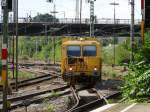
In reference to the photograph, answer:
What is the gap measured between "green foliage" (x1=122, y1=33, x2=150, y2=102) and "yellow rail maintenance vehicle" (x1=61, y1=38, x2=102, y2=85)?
44.3ft

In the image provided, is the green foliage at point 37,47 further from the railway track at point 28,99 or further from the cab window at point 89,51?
the railway track at point 28,99

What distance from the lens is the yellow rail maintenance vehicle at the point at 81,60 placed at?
114ft

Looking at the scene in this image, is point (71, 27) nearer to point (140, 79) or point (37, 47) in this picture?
point (37, 47)

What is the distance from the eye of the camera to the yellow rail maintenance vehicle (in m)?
34.8

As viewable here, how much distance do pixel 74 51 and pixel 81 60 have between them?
27.0 inches

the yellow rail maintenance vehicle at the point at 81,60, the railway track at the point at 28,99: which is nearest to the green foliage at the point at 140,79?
the railway track at the point at 28,99

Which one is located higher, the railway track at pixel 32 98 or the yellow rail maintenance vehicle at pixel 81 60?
the yellow rail maintenance vehicle at pixel 81 60

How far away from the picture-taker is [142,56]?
20.3m

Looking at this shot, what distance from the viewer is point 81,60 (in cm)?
3503

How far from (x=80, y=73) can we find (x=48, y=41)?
7688 centimetres

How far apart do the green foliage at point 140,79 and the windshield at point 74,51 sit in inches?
534

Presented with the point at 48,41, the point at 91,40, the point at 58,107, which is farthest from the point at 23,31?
the point at 58,107

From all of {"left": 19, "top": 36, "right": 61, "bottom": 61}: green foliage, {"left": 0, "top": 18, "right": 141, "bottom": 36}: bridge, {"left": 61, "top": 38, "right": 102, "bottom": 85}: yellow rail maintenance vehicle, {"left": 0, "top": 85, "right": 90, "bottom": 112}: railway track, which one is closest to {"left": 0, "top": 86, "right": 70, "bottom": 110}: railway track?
{"left": 0, "top": 85, "right": 90, "bottom": 112}: railway track

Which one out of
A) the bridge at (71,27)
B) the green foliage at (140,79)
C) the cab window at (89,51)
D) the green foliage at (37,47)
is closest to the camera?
the green foliage at (140,79)
